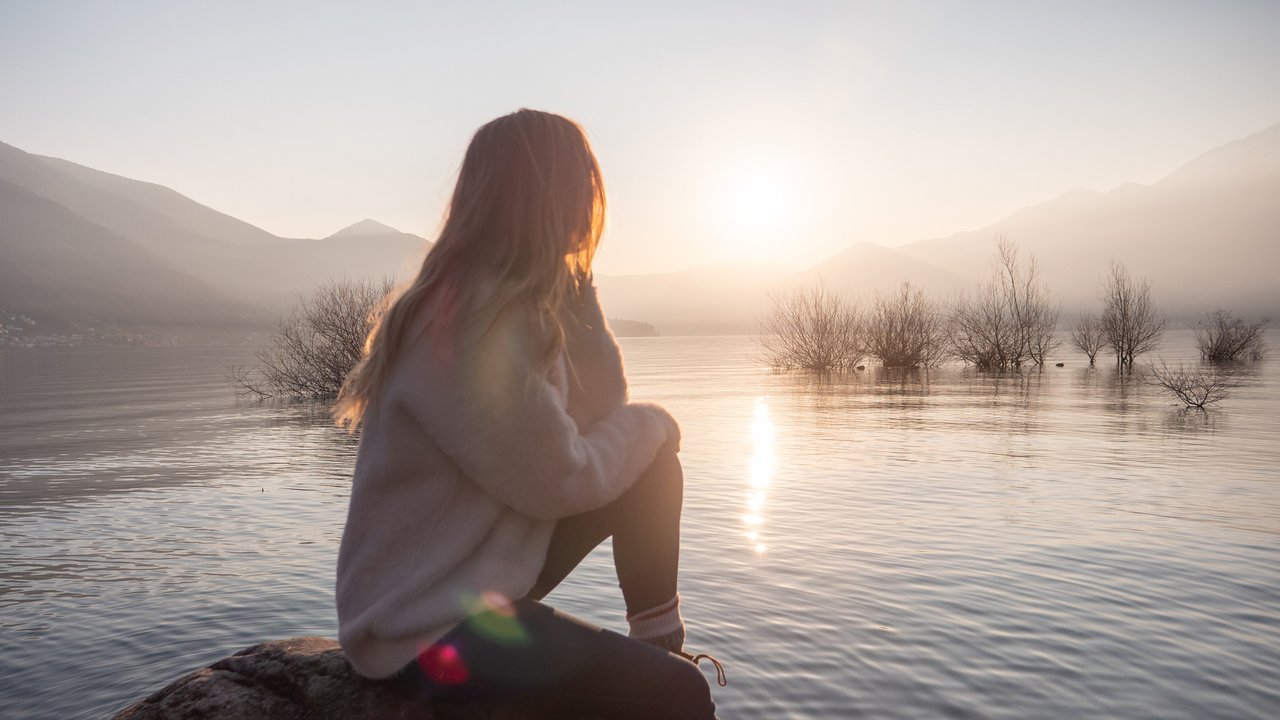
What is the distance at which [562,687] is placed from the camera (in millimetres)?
2129

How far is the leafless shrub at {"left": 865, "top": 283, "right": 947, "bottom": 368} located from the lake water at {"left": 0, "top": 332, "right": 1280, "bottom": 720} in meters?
26.0

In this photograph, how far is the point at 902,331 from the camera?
42.0 meters

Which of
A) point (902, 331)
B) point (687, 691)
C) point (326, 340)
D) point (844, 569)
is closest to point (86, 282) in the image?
point (326, 340)

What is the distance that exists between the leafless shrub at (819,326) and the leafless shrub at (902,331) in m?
0.99

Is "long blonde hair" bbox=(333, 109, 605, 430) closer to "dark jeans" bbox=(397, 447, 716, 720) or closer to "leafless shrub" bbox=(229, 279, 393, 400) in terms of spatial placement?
"dark jeans" bbox=(397, 447, 716, 720)

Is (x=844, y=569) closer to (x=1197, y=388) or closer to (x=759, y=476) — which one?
(x=759, y=476)

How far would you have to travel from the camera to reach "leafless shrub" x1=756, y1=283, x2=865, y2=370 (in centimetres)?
4066

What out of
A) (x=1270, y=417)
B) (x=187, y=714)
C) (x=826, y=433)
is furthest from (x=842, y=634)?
(x=1270, y=417)

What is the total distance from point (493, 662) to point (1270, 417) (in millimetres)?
20955

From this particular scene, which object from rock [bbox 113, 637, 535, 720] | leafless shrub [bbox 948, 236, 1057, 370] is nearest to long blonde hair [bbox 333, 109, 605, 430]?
rock [bbox 113, 637, 535, 720]

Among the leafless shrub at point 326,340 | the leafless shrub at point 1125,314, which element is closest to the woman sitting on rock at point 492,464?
the leafless shrub at point 326,340

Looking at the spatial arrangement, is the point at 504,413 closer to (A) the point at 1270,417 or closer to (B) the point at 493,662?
(B) the point at 493,662

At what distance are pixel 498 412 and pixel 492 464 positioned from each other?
0.12 m

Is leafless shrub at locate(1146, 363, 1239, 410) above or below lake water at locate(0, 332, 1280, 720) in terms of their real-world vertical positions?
above
